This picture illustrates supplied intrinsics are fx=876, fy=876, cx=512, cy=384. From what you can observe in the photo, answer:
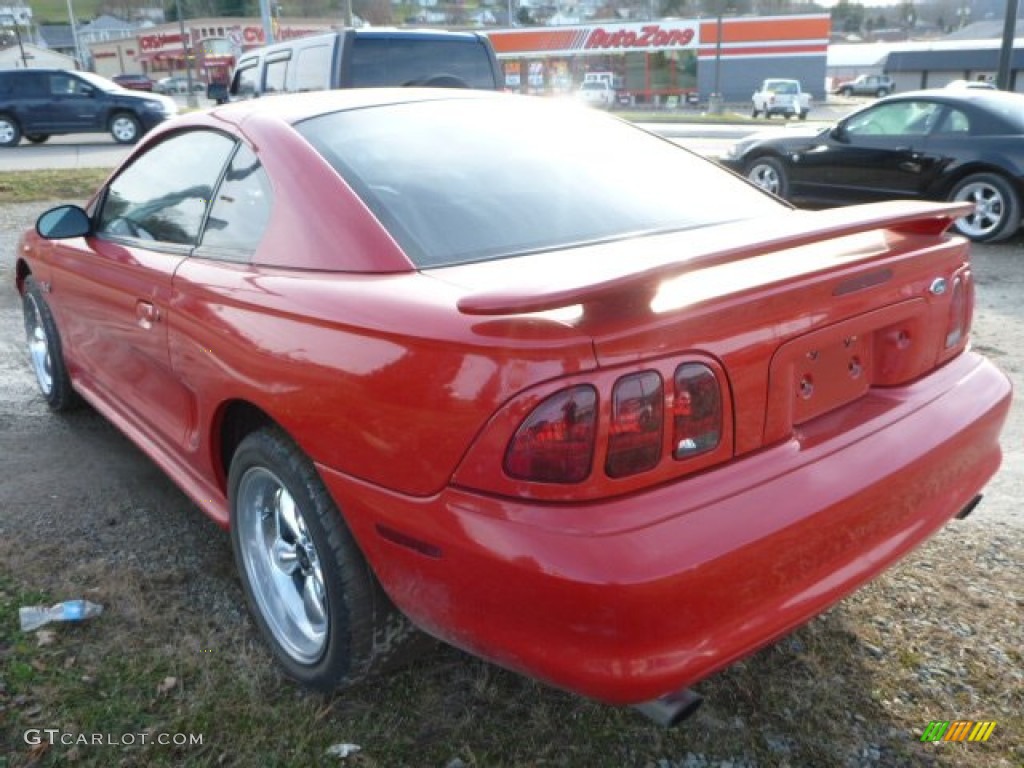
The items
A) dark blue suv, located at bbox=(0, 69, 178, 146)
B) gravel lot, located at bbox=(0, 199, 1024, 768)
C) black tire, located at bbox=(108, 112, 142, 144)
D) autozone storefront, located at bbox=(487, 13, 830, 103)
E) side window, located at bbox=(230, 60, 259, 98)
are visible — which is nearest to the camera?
gravel lot, located at bbox=(0, 199, 1024, 768)

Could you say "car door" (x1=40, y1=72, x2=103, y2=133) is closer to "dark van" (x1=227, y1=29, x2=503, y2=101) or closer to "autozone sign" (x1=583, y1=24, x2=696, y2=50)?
"dark van" (x1=227, y1=29, x2=503, y2=101)

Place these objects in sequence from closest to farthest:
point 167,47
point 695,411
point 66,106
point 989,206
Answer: point 695,411, point 989,206, point 66,106, point 167,47

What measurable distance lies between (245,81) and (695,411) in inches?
420

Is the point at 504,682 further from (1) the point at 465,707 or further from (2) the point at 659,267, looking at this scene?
(2) the point at 659,267

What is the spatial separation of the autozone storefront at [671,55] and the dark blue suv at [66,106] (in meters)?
34.4

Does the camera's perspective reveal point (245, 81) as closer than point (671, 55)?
Yes

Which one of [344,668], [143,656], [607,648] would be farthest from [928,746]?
[143,656]

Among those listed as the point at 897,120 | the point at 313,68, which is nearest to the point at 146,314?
the point at 313,68

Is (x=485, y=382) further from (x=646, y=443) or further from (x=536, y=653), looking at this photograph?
(x=536, y=653)

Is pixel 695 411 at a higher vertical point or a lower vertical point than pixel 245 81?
lower

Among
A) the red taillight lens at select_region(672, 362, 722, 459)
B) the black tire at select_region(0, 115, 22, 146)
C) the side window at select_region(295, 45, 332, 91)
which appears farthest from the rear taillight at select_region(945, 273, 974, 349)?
the black tire at select_region(0, 115, 22, 146)

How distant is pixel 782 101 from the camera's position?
39.5 m

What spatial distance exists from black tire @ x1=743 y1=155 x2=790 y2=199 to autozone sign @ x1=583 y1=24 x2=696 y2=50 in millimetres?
44215

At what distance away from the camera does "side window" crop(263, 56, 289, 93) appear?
1001 centimetres
